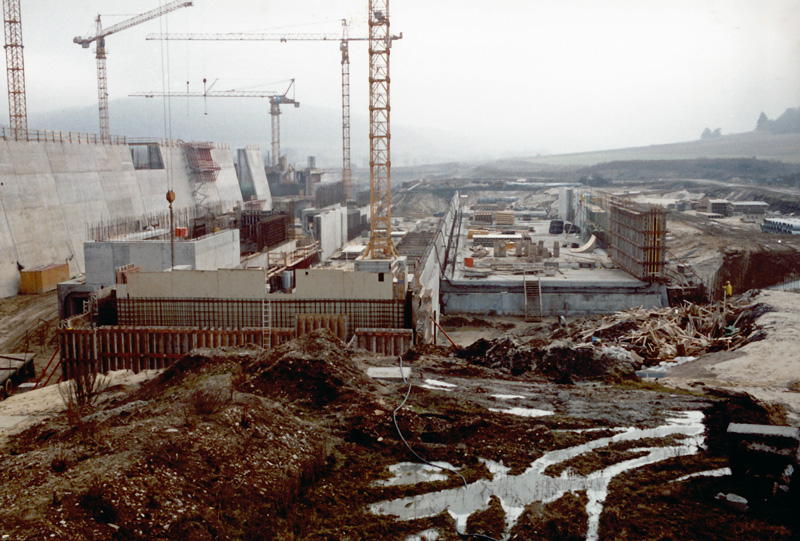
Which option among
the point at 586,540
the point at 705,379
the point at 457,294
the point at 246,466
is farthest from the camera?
the point at 457,294

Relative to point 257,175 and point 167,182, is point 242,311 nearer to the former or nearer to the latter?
point 167,182

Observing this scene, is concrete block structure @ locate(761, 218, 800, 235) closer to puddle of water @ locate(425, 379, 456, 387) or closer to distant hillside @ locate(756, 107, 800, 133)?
puddle of water @ locate(425, 379, 456, 387)

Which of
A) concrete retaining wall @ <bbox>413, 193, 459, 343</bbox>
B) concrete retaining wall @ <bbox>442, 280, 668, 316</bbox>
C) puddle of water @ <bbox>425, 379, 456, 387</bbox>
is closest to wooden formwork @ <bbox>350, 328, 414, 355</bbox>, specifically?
concrete retaining wall @ <bbox>413, 193, 459, 343</bbox>

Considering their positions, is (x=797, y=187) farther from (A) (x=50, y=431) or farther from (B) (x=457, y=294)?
(A) (x=50, y=431)

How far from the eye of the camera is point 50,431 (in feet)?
30.3

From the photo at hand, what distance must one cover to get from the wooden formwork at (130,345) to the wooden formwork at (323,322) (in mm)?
689

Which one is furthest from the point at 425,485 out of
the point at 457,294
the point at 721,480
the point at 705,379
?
the point at 457,294

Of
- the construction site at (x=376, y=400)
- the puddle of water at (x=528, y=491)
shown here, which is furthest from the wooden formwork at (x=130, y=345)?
Result: the puddle of water at (x=528, y=491)

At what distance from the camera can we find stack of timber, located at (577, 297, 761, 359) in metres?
17.0

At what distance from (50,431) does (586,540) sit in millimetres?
6819

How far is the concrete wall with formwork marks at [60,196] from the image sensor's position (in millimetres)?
30859

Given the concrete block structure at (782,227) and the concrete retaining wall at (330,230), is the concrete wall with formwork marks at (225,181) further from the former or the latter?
the concrete block structure at (782,227)

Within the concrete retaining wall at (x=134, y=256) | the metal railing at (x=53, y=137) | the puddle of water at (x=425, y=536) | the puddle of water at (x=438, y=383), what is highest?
the metal railing at (x=53, y=137)

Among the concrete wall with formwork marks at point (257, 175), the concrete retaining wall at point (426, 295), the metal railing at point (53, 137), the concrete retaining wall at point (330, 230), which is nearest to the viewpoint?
the concrete retaining wall at point (426, 295)
